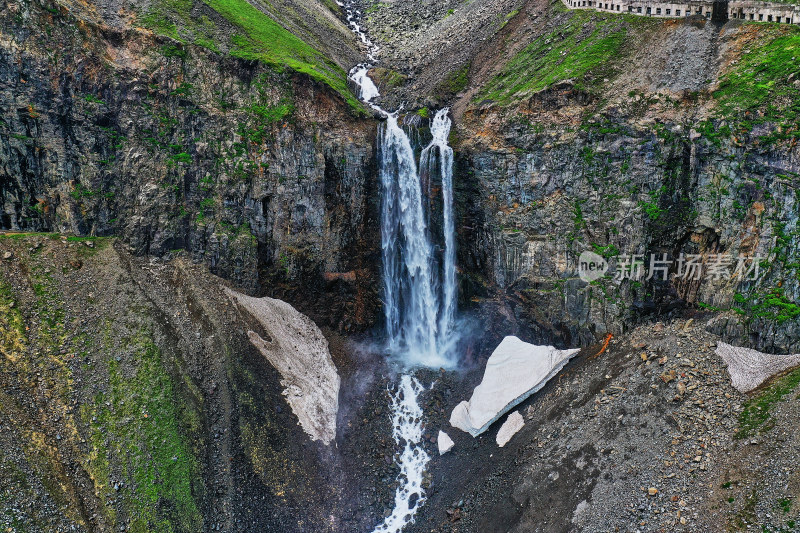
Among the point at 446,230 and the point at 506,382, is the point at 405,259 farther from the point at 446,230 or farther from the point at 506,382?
the point at 506,382

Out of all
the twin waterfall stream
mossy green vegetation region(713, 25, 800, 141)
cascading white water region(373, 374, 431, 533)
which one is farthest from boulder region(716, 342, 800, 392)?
the twin waterfall stream

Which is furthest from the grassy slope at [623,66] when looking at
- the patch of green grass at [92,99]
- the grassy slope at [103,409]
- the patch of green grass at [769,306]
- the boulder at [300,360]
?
the grassy slope at [103,409]

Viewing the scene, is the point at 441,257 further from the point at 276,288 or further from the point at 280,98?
the point at 280,98

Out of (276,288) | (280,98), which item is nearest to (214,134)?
(280,98)

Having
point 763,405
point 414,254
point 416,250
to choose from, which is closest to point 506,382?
point 414,254

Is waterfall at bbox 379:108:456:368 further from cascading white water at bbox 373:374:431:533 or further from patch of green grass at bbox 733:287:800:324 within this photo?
patch of green grass at bbox 733:287:800:324

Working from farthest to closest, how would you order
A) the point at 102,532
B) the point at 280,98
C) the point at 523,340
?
the point at 280,98
the point at 523,340
the point at 102,532
